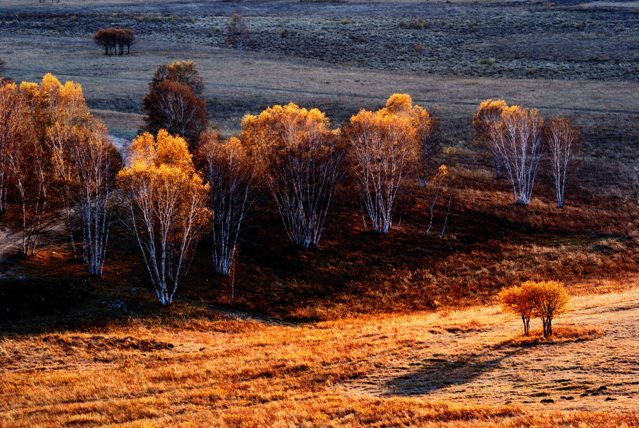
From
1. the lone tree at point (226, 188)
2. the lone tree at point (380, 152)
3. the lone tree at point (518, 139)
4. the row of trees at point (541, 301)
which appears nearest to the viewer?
the row of trees at point (541, 301)

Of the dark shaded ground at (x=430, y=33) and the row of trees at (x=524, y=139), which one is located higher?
the dark shaded ground at (x=430, y=33)

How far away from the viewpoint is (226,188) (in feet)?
175

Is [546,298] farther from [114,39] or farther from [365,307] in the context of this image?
[114,39]

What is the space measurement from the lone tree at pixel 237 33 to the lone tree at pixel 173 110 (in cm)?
9135

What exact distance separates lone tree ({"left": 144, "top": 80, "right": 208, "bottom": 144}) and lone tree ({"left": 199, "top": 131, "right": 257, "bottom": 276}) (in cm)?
1734

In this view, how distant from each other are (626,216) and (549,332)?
41.6 m

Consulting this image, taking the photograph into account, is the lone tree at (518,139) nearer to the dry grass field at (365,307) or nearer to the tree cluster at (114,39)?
the dry grass field at (365,307)

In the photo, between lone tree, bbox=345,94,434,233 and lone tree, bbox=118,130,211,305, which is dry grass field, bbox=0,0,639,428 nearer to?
A: lone tree, bbox=118,130,211,305

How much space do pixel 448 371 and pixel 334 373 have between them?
204 inches

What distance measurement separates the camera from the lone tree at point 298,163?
5791 cm

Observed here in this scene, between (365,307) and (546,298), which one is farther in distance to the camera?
(365,307)

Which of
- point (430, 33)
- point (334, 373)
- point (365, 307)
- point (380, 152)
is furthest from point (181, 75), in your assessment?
point (430, 33)

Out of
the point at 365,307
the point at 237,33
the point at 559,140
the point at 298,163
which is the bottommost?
the point at 365,307

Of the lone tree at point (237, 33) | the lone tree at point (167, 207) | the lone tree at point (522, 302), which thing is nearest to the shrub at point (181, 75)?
the lone tree at point (167, 207)
